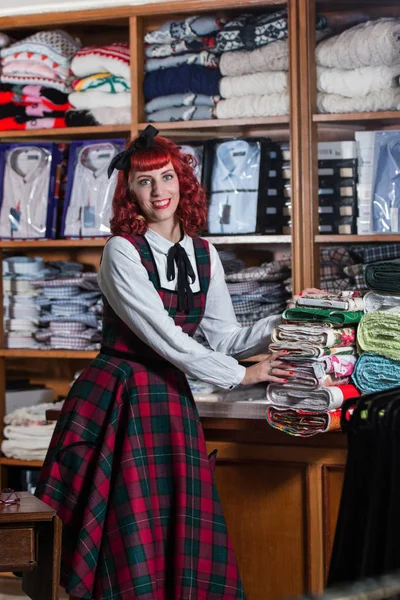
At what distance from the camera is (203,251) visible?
7.92 ft

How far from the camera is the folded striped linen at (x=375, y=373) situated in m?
2.15

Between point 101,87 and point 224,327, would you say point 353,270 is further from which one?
point 101,87

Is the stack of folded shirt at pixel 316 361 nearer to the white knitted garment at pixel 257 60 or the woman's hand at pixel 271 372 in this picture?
the woman's hand at pixel 271 372

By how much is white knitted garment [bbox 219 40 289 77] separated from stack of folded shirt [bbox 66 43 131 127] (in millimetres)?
407

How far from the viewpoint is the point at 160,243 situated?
234 cm

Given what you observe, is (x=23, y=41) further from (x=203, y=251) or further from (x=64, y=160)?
(x=203, y=251)

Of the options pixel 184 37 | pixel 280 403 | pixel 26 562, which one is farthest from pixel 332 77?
pixel 26 562

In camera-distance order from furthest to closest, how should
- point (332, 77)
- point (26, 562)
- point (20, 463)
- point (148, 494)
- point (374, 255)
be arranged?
point (20, 463)
point (332, 77)
point (374, 255)
point (148, 494)
point (26, 562)

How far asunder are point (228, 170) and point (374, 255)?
32.1 inches

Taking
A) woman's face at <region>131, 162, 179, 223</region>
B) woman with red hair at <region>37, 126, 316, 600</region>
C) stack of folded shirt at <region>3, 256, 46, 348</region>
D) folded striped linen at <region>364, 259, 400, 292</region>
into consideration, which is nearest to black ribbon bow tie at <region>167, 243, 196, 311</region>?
woman with red hair at <region>37, 126, 316, 600</region>

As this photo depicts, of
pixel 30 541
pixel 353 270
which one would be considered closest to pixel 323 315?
pixel 30 541

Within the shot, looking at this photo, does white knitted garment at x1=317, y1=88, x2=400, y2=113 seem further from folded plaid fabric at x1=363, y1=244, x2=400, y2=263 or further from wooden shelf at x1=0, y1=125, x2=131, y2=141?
wooden shelf at x1=0, y1=125, x2=131, y2=141

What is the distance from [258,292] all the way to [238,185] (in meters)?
0.41

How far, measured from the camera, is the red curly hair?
7.74 feet
